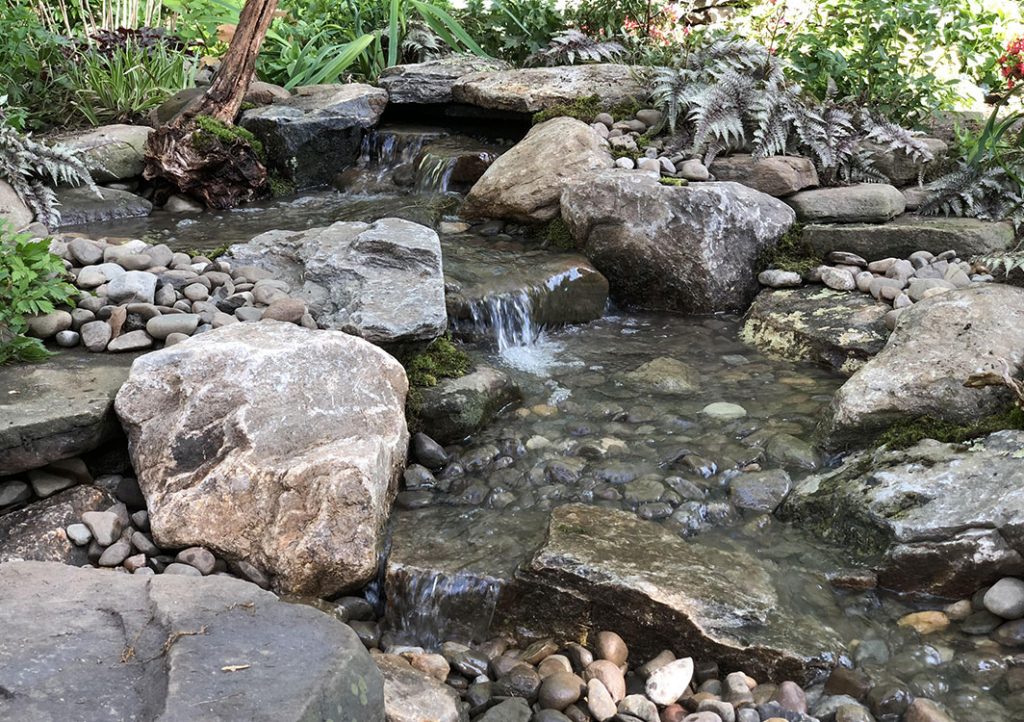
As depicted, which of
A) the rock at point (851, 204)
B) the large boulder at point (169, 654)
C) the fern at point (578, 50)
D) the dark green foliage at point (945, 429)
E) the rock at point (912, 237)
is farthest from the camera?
the fern at point (578, 50)

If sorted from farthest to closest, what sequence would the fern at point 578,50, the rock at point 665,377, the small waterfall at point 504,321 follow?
the fern at point 578,50
the small waterfall at point 504,321
the rock at point 665,377

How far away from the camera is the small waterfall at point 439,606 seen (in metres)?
3.57

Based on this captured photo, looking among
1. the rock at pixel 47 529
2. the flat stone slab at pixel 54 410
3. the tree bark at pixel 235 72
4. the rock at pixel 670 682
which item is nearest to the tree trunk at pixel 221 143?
the tree bark at pixel 235 72

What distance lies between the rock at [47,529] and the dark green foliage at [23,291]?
0.78m

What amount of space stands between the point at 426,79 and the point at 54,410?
19.4 ft

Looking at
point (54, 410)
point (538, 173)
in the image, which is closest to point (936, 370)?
point (538, 173)

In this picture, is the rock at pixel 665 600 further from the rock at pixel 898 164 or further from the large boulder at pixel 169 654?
the rock at pixel 898 164

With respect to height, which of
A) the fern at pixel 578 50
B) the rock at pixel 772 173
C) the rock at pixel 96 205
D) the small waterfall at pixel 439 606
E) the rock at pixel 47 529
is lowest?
the small waterfall at pixel 439 606

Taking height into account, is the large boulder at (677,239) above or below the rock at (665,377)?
above

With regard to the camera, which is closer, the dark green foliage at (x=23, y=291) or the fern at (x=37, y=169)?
the dark green foliage at (x=23, y=291)

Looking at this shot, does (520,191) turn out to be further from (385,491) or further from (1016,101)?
(1016,101)

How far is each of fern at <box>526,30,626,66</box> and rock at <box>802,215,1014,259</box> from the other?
10.6ft

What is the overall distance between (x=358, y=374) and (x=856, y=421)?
2.26m

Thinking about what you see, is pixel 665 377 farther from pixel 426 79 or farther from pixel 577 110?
pixel 426 79
